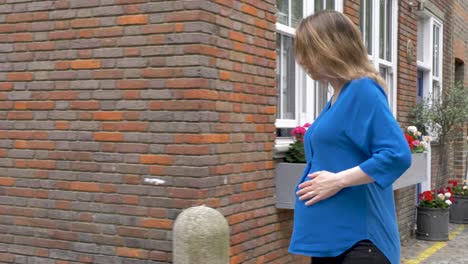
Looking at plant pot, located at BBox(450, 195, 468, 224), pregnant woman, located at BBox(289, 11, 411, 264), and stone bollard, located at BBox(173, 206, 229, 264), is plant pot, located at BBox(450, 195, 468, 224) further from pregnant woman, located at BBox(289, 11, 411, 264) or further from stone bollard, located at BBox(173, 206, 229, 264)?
pregnant woman, located at BBox(289, 11, 411, 264)

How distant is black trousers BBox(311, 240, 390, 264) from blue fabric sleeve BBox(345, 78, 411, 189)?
0.80 feet

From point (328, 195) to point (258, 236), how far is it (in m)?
2.80

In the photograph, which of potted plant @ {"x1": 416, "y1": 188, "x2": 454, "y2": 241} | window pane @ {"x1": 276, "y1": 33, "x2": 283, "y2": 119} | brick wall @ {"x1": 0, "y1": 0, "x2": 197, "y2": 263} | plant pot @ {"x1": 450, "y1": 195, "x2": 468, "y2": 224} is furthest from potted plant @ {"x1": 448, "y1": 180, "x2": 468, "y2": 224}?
brick wall @ {"x1": 0, "y1": 0, "x2": 197, "y2": 263}

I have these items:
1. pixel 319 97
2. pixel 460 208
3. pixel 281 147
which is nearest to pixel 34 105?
pixel 281 147

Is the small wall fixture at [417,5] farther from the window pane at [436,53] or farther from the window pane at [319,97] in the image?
the window pane at [319,97]

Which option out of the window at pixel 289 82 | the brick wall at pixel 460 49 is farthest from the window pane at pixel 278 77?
the brick wall at pixel 460 49

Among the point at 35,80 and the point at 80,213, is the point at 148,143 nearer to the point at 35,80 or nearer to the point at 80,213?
the point at 80,213

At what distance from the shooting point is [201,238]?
3.66 meters

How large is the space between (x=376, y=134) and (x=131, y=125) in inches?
101

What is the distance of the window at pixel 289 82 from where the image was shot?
586cm

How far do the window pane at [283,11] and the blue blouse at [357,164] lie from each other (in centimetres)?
337

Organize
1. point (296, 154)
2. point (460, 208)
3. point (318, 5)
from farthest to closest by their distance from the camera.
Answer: point (460, 208) < point (318, 5) < point (296, 154)

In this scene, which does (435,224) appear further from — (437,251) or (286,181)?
(286,181)

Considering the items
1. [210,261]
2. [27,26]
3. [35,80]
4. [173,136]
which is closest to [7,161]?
[35,80]
